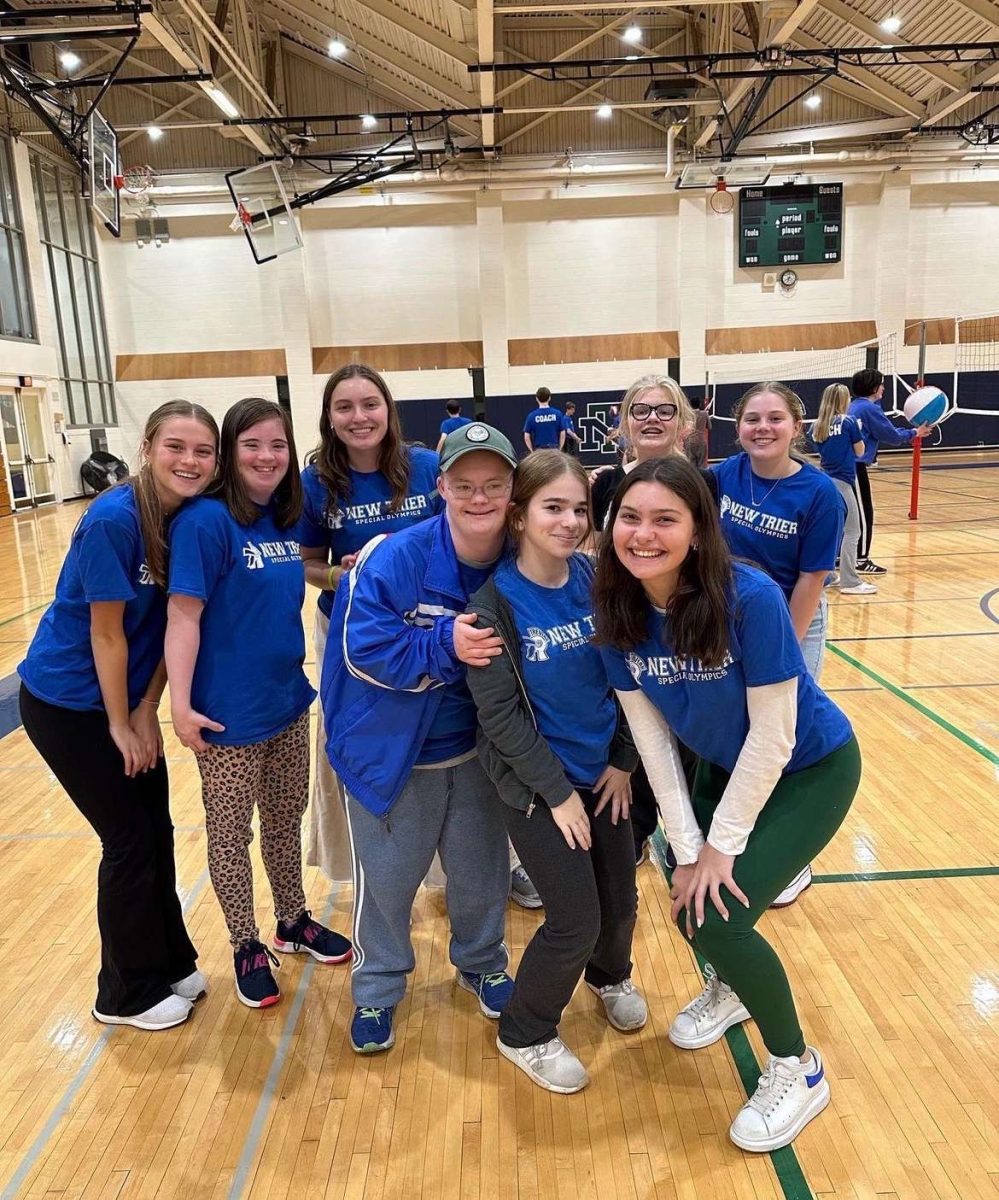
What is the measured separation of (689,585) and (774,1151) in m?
1.37

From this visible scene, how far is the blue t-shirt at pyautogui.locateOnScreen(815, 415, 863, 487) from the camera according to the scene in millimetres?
6617

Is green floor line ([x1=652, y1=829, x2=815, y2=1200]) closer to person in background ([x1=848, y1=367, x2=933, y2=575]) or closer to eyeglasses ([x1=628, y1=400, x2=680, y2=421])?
eyeglasses ([x1=628, y1=400, x2=680, y2=421])

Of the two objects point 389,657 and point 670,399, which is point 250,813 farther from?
point 670,399

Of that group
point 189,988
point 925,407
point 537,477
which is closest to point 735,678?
point 537,477

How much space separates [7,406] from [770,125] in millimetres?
16317

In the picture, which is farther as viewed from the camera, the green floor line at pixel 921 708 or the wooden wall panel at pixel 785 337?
the wooden wall panel at pixel 785 337

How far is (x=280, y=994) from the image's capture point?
8.55 feet

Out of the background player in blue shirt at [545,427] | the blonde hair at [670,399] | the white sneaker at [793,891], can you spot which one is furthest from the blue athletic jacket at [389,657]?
the background player in blue shirt at [545,427]

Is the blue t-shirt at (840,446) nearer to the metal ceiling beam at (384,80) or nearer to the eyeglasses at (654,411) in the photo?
the eyeglasses at (654,411)

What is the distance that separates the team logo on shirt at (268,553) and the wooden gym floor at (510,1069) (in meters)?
1.38

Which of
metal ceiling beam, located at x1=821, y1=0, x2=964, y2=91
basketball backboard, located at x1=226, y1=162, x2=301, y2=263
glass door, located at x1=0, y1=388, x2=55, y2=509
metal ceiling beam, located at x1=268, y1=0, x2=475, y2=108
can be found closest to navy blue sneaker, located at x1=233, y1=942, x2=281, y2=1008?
basketball backboard, located at x1=226, y1=162, x2=301, y2=263

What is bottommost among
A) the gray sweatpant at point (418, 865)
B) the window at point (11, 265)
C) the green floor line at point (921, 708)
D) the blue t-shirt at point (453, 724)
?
the green floor line at point (921, 708)

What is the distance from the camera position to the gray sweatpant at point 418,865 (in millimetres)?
2230

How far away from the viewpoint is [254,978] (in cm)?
257
